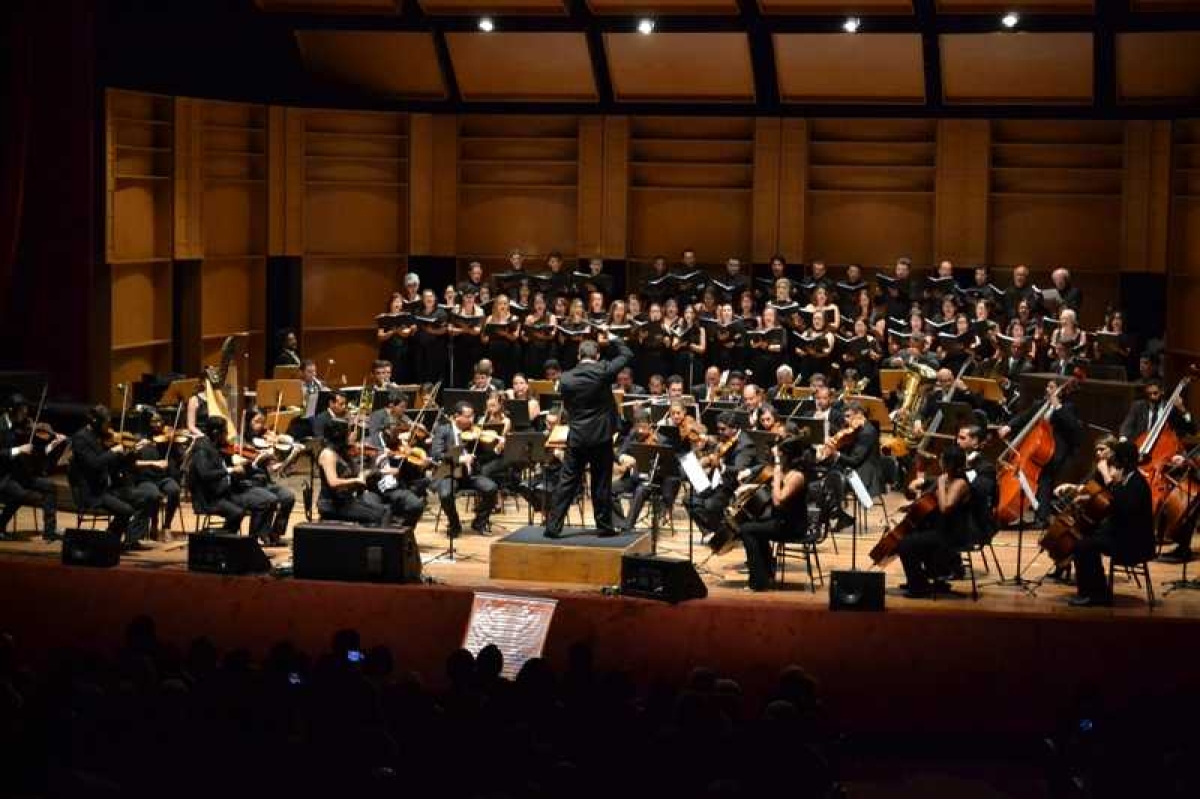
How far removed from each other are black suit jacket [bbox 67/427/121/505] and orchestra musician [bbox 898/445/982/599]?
5.81 meters

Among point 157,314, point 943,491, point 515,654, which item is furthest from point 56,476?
point 943,491

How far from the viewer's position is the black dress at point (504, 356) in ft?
58.1

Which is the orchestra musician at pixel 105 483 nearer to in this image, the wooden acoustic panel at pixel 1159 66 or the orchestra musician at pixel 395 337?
the orchestra musician at pixel 395 337

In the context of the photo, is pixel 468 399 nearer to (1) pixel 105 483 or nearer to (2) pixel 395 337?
(1) pixel 105 483

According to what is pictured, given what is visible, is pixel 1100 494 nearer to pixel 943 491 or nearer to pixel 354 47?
pixel 943 491

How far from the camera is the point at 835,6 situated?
1773 centimetres

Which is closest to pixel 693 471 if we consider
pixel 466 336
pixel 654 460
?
pixel 654 460

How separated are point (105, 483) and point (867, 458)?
576 cm

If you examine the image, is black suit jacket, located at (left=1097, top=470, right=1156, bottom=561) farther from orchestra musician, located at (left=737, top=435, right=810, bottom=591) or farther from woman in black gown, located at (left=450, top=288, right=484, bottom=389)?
woman in black gown, located at (left=450, top=288, right=484, bottom=389)

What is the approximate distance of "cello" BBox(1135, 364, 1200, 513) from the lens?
11852 millimetres

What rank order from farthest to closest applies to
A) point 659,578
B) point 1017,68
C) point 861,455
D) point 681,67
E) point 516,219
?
point 516,219 < point 681,67 < point 1017,68 < point 861,455 < point 659,578

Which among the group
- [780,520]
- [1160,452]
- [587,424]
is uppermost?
[587,424]

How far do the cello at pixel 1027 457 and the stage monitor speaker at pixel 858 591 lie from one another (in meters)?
2.57

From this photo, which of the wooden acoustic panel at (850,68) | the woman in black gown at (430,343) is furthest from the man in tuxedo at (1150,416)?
the woman in black gown at (430,343)
